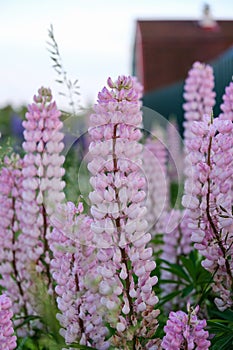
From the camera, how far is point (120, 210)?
1812 mm

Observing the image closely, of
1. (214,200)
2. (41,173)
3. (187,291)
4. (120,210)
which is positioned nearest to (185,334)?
(120,210)

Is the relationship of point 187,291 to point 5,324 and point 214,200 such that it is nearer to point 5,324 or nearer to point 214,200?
point 214,200

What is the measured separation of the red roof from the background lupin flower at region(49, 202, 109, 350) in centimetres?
2634

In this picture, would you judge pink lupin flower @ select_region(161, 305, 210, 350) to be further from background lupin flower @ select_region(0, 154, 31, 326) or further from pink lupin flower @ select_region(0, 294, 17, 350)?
background lupin flower @ select_region(0, 154, 31, 326)

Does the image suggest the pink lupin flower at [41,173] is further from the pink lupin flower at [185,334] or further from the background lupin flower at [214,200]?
the pink lupin flower at [185,334]

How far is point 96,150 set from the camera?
6.02 feet

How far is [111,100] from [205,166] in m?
0.35

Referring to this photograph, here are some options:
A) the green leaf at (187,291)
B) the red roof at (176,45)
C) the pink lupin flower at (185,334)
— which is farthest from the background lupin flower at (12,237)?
the red roof at (176,45)

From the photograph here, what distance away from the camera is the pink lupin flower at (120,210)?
1.81 meters

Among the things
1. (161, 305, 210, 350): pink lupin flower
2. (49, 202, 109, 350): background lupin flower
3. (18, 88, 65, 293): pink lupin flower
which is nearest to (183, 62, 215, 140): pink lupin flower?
(18, 88, 65, 293): pink lupin flower

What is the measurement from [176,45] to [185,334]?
27.2 m

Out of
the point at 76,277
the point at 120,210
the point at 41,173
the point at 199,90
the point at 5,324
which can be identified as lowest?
the point at 5,324

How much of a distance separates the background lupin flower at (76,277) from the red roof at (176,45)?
2634 cm

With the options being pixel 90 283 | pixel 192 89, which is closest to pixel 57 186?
pixel 90 283
